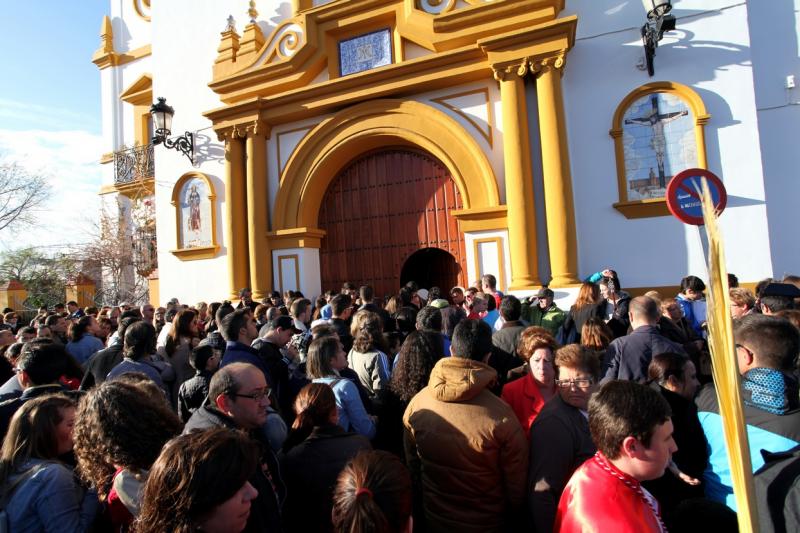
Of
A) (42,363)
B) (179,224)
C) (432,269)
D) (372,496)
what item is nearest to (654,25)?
(432,269)

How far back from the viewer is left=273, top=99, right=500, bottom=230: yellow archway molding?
9000 millimetres

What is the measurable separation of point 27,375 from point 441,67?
314 inches

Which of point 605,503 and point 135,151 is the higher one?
point 135,151

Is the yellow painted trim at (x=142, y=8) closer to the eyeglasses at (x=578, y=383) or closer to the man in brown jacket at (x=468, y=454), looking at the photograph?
the man in brown jacket at (x=468, y=454)

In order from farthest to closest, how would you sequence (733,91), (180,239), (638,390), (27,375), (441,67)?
1. (180,239)
2. (441,67)
3. (733,91)
4. (27,375)
5. (638,390)

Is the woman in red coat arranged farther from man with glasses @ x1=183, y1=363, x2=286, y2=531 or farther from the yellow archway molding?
the yellow archway molding

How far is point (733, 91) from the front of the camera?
25.4 ft

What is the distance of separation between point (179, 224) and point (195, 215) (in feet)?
1.91

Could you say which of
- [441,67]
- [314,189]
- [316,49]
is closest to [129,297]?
[314,189]

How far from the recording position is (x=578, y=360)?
8.60ft

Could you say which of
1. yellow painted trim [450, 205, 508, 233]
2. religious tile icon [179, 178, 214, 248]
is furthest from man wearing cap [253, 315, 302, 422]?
religious tile icon [179, 178, 214, 248]

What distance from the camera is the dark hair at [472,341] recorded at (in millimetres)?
3107

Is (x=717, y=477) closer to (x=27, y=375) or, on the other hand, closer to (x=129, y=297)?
(x=27, y=375)

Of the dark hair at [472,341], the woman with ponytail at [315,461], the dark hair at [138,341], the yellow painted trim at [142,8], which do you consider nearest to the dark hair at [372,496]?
the woman with ponytail at [315,461]
